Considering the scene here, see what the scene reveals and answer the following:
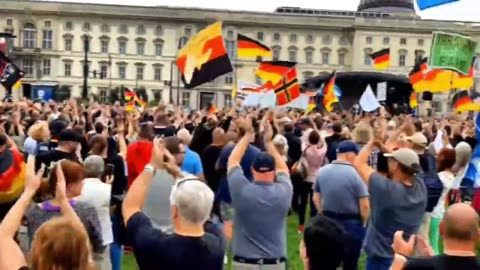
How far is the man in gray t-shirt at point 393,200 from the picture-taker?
6.07 metres

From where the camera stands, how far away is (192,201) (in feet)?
13.2

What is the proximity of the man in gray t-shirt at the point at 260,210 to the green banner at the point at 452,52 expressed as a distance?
6753 mm

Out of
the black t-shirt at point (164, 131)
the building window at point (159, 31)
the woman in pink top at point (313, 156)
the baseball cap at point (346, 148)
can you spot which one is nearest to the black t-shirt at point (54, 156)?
the baseball cap at point (346, 148)

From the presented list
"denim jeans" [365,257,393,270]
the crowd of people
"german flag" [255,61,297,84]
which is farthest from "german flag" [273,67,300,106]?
"denim jeans" [365,257,393,270]

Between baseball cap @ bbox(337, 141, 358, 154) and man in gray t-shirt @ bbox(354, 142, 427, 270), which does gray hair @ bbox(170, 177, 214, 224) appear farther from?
baseball cap @ bbox(337, 141, 358, 154)

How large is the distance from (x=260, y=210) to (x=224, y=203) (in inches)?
108

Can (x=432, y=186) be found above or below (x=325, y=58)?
below

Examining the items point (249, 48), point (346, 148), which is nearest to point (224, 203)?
point (346, 148)

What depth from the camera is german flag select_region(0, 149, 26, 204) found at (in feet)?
22.0

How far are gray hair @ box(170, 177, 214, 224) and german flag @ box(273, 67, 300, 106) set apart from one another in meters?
16.1

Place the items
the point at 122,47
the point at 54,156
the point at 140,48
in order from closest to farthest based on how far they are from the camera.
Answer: the point at 54,156 → the point at 122,47 → the point at 140,48

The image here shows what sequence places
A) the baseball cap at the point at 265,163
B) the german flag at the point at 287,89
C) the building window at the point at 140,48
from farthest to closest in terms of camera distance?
the building window at the point at 140,48
the german flag at the point at 287,89
the baseball cap at the point at 265,163

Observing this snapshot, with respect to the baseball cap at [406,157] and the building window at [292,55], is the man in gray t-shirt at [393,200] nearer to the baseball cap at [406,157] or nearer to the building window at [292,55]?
the baseball cap at [406,157]

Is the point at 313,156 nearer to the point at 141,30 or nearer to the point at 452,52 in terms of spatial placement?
the point at 452,52
